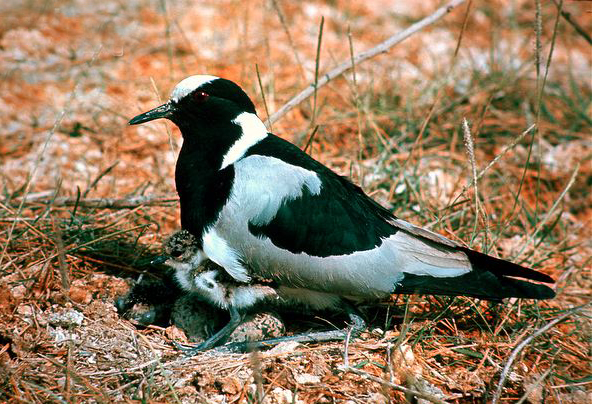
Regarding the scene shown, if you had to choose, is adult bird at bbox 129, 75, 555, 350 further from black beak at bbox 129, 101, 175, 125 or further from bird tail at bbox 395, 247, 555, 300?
black beak at bbox 129, 101, 175, 125

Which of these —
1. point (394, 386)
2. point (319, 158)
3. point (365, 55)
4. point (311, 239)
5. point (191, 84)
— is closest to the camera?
point (394, 386)

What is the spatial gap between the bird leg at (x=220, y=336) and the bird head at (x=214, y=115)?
0.80m

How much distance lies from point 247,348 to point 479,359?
1147 mm

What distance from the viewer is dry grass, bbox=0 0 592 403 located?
9.55ft

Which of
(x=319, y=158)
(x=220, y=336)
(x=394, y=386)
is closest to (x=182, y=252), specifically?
(x=220, y=336)

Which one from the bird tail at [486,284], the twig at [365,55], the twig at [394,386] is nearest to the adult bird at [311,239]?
the bird tail at [486,284]

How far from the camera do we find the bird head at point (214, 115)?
3396mm

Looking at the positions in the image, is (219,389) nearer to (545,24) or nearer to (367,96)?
(367,96)

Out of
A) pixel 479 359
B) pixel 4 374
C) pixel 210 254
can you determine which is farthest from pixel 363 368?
pixel 4 374

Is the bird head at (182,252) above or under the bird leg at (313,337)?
above

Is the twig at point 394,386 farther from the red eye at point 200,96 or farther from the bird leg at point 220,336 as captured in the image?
the red eye at point 200,96

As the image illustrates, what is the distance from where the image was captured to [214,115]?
344 cm

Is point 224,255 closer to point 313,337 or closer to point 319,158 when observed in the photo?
point 313,337

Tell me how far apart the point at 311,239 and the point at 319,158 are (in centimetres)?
187
